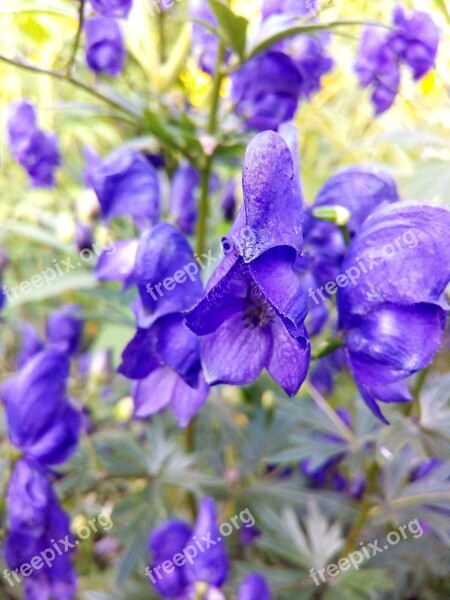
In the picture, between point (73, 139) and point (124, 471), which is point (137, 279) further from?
point (73, 139)

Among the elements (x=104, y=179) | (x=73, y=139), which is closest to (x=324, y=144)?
(x=73, y=139)

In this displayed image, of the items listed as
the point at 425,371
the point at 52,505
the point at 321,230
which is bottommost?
the point at 52,505

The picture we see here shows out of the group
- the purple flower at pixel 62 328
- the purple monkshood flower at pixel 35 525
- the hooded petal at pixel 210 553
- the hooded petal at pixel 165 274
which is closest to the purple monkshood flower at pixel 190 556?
the hooded petal at pixel 210 553

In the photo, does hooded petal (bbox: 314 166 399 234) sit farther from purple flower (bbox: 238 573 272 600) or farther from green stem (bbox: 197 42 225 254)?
purple flower (bbox: 238 573 272 600)

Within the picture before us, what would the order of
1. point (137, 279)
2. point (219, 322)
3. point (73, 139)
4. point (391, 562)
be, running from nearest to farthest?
point (219, 322)
point (137, 279)
point (391, 562)
point (73, 139)

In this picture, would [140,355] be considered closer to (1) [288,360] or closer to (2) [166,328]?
(2) [166,328]

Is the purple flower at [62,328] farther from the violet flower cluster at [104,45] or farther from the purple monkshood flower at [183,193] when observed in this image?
the violet flower cluster at [104,45]
